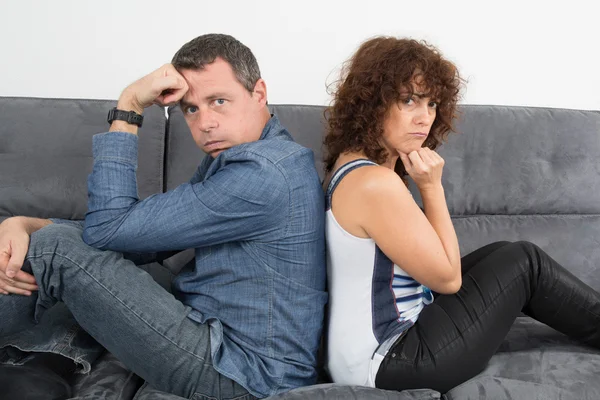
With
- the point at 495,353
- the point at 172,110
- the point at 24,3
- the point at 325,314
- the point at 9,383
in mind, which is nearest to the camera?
the point at 9,383

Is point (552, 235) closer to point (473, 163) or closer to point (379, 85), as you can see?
point (473, 163)

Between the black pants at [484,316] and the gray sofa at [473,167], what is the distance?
15 cm

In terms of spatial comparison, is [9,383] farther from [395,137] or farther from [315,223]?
[395,137]

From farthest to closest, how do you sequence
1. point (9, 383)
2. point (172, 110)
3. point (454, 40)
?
point (454, 40) < point (172, 110) < point (9, 383)

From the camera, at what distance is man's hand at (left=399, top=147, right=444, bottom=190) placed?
54.7 inches

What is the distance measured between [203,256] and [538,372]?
2.80ft

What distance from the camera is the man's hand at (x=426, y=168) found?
1.39m

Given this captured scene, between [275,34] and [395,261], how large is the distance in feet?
4.39

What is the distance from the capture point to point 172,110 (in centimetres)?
197

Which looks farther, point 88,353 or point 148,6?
point 148,6

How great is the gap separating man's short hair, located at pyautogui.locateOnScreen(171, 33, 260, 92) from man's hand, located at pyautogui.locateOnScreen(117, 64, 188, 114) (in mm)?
40

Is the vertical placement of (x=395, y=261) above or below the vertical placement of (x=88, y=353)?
above

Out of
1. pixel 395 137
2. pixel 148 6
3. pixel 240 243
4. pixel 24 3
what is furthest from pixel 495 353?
pixel 24 3

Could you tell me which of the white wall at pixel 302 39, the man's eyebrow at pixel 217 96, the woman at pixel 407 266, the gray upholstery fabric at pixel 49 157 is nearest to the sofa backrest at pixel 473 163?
the gray upholstery fabric at pixel 49 157
